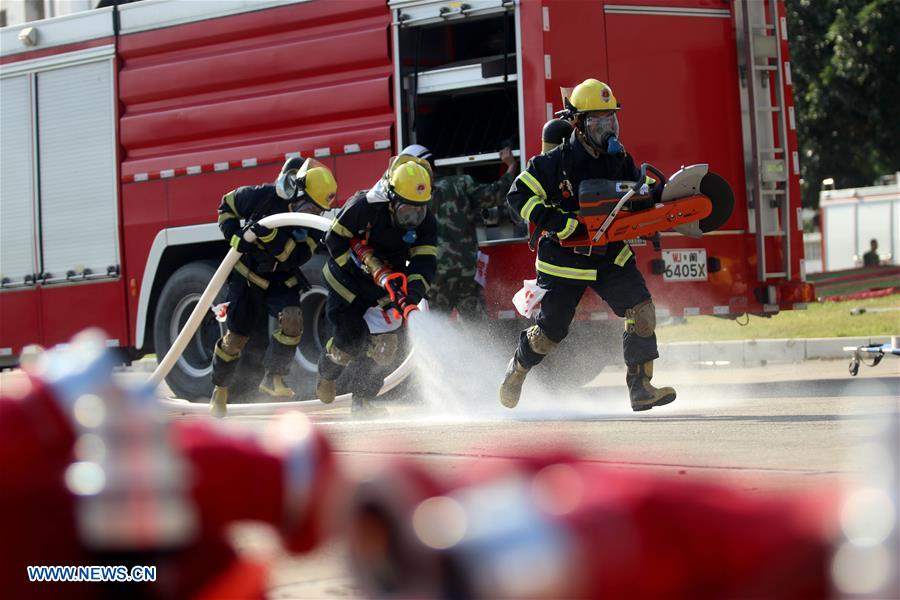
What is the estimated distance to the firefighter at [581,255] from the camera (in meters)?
7.58

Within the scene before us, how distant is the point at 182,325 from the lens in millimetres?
10570

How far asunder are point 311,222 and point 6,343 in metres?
4.17

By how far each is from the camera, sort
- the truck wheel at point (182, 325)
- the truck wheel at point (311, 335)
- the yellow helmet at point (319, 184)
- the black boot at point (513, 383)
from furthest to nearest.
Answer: the truck wheel at point (182, 325) < the truck wheel at point (311, 335) < the yellow helmet at point (319, 184) < the black boot at point (513, 383)

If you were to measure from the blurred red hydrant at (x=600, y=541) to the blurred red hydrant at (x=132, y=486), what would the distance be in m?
0.19

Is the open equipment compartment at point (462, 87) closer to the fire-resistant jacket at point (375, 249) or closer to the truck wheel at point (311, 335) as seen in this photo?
the fire-resistant jacket at point (375, 249)

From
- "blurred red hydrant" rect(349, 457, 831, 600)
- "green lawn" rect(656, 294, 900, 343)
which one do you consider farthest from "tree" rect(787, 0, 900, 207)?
"blurred red hydrant" rect(349, 457, 831, 600)

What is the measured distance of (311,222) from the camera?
8734 mm

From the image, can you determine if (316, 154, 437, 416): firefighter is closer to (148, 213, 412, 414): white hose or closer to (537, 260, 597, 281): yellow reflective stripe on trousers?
(148, 213, 412, 414): white hose

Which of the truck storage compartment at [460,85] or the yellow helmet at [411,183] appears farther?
the truck storage compartment at [460,85]

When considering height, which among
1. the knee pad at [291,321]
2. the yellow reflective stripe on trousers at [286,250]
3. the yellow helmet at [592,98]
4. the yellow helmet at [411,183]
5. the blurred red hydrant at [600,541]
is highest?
the yellow helmet at [592,98]

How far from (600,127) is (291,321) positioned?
2.64 metres

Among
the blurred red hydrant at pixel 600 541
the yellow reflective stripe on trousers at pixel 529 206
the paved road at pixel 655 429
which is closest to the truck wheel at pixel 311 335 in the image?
the paved road at pixel 655 429

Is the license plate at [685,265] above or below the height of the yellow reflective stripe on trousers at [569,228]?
below

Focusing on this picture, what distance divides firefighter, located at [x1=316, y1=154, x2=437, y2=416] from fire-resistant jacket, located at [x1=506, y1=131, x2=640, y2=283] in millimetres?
830
